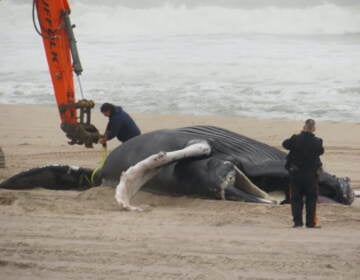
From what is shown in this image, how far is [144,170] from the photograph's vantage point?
10438 millimetres

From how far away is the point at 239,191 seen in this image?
10383 millimetres

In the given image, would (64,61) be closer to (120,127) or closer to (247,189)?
(120,127)

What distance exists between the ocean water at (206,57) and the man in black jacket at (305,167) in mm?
11712

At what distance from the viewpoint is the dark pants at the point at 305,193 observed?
8.73 metres

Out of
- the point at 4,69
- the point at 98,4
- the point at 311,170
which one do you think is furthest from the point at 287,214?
the point at 98,4

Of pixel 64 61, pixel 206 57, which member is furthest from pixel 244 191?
pixel 206 57

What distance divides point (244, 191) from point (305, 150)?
2076mm

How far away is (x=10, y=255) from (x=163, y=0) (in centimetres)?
5400

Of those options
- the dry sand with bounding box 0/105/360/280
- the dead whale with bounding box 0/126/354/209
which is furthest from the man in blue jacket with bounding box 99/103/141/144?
the dry sand with bounding box 0/105/360/280

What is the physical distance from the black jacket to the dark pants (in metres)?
0.08

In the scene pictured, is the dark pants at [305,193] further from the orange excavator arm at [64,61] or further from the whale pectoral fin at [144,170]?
the orange excavator arm at [64,61]

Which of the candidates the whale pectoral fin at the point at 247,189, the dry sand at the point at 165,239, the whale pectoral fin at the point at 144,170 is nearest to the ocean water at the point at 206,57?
the whale pectoral fin at the point at 247,189

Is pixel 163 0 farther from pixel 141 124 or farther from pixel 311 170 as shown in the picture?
pixel 311 170

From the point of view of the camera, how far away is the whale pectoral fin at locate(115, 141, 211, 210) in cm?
1015
